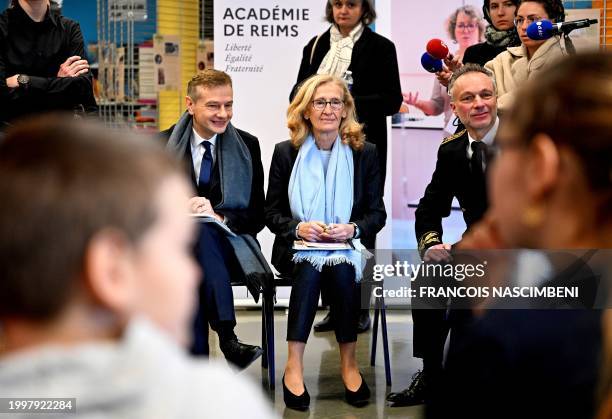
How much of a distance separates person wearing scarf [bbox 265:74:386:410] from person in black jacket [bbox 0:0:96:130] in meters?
1.04

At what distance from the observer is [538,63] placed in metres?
4.25

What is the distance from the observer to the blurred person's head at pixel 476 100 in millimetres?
3934

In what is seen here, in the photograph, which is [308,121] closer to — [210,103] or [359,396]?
[210,103]

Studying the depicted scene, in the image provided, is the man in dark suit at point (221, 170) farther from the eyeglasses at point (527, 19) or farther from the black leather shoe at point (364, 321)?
the eyeglasses at point (527, 19)

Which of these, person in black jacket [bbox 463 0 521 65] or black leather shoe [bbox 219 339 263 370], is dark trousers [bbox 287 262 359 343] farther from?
person in black jacket [bbox 463 0 521 65]

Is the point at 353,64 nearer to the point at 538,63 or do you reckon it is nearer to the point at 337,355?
the point at 538,63

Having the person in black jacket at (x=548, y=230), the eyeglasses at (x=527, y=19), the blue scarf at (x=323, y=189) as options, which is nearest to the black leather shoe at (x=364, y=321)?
the blue scarf at (x=323, y=189)

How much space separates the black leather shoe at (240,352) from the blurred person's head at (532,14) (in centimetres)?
194

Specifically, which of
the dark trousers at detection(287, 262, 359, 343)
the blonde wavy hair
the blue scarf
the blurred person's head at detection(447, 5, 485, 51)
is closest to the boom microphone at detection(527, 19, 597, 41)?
the blonde wavy hair

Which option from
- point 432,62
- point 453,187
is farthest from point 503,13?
point 453,187

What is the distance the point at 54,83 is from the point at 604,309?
3.70m

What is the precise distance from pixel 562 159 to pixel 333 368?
3.85 metres

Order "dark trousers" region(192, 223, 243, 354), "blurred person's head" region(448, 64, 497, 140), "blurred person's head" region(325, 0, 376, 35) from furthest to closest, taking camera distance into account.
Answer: "blurred person's head" region(325, 0, 376, 35)
"dark trousers" region(192, 223, 243, 354)
"blurred person's head" region(448, 64, 497, 140)

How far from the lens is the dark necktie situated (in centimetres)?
436
